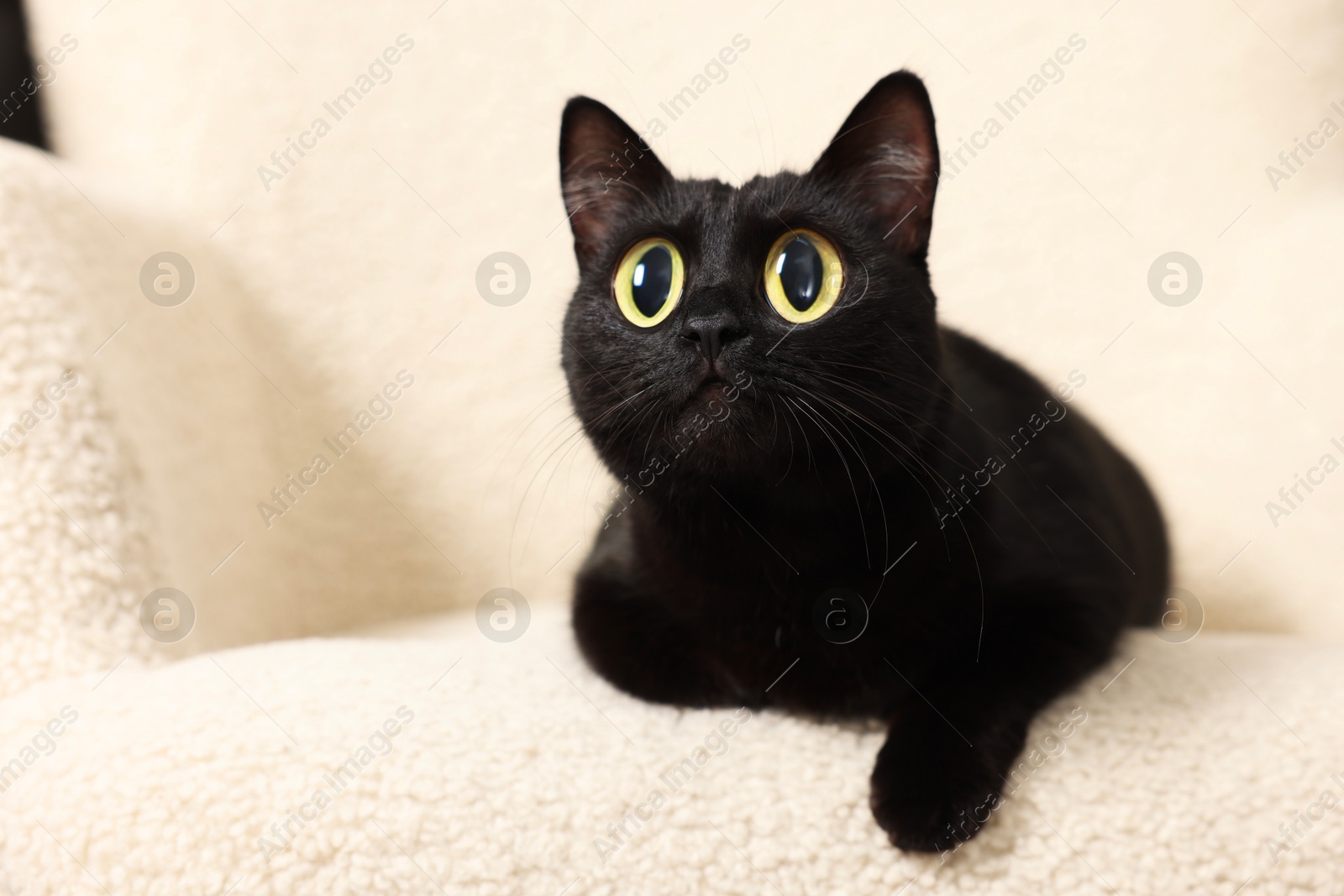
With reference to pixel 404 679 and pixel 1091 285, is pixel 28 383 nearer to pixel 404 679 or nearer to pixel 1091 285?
pixel 404 679

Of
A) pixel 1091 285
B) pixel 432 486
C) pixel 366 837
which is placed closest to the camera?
pixel 366 837

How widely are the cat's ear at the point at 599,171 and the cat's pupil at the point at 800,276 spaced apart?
210mm

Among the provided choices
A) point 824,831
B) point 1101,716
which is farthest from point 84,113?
point 1101,716

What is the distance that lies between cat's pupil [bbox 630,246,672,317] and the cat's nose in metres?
0.10

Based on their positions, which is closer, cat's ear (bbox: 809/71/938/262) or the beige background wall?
cat's ear (bbox: 809/71/938/262)

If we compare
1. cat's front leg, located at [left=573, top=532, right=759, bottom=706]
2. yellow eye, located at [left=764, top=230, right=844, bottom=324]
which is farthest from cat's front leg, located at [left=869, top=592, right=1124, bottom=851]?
yellow eye, located at [left=764, top=230, right=844, bottom=324]

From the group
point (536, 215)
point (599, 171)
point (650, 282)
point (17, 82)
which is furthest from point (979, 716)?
point (17, 82)

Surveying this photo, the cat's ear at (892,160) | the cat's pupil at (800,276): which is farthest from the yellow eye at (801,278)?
the cat's ear at (892,160)

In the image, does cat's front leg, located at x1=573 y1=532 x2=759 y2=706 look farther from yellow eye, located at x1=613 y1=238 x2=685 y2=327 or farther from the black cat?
yellow eye, located at x1=613 y1=238 x2=685 y2=327

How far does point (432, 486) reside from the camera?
1588 mm

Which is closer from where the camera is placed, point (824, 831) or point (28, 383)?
point (824, 831)

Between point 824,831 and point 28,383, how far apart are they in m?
0.96

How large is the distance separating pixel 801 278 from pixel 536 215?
89 cm

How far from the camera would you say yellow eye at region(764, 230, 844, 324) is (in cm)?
80
